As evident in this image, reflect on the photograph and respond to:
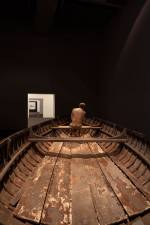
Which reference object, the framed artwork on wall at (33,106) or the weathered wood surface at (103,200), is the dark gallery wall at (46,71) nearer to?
the framed artwork on wall at (33,106)

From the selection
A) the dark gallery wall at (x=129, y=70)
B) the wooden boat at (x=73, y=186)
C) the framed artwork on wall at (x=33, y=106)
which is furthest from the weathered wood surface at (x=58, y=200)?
the framed artwork on wall at (x=33, y=106)

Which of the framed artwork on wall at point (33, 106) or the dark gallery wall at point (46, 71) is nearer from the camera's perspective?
the dark gallery wall at point (46, 71)

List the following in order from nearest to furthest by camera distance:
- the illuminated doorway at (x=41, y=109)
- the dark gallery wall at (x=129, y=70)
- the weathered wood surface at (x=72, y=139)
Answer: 1. the weathered wood surface at (x=72, y=139)
2. the dark gallery wall at (x=129, y=70)
3. the illuminated doorway at (x=41, y=109)

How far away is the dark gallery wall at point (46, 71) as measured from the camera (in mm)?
9453

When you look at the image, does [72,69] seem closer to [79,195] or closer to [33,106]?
[33,106]

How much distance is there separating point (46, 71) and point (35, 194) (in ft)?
27.1

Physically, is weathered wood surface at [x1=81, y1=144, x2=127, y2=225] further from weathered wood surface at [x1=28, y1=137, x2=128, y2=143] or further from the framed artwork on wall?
the framed artwork on wall

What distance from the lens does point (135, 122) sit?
6.50 metres

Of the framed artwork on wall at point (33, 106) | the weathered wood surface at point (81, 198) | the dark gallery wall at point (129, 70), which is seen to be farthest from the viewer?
the framed artwork on wall at point (33, 106)

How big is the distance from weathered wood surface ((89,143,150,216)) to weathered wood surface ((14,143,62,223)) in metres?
0.75

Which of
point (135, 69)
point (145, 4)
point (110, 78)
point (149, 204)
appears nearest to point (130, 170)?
point (149, 204)

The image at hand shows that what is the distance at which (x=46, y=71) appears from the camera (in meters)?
9.95

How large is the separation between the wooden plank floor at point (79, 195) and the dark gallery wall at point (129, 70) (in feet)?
11.2

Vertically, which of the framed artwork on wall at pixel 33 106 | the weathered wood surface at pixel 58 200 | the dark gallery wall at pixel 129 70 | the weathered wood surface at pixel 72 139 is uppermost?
the dark gallery wall at pixel 129 70
